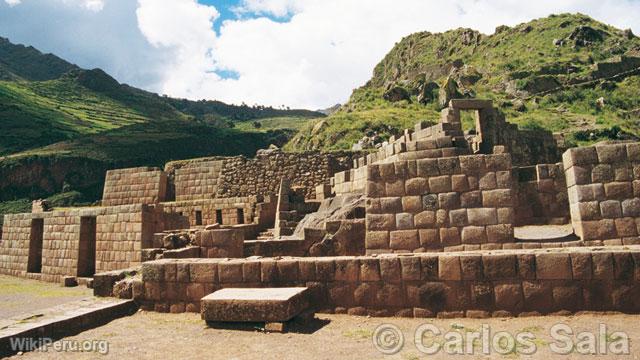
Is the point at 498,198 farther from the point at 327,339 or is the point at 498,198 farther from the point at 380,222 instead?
the point at 327,339

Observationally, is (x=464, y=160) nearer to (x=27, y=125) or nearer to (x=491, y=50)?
(x=491, y=50)

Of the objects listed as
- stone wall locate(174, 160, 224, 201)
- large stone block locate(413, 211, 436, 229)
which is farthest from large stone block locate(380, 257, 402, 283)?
stone wall locate(174, 160, 224, 201)

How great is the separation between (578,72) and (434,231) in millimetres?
48737

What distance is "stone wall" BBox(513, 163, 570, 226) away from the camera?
33.5 feet

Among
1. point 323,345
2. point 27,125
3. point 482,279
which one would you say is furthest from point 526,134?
point 27,125

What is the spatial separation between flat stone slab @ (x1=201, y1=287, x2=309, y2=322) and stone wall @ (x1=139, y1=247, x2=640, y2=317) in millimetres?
588

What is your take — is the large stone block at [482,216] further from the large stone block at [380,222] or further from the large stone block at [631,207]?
the large stone block at [631,207]

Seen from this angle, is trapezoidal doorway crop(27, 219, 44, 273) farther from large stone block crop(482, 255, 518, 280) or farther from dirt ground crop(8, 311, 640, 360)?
large stone block crop(482, 255, 518, 280)

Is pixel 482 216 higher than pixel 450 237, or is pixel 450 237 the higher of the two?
pixel 482 216

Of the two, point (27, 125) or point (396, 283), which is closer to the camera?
point (396, 283)

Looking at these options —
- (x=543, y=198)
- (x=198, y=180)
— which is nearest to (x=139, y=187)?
(x=198, y=180)

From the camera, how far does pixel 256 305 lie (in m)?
6.08

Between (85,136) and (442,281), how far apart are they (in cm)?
5805

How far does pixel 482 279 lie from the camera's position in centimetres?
626
